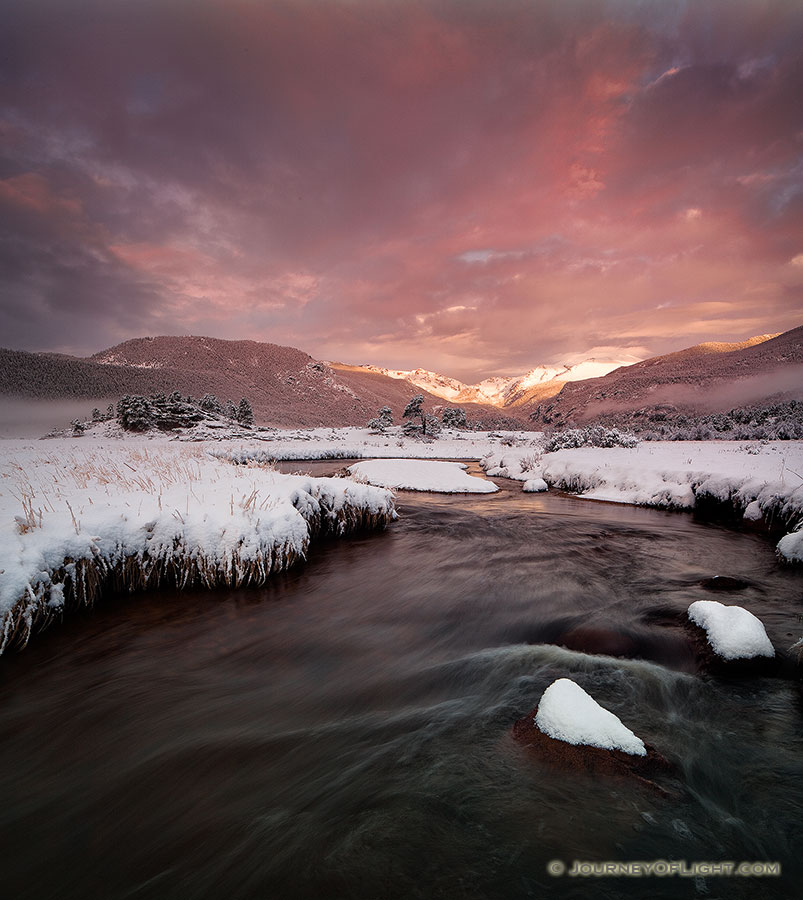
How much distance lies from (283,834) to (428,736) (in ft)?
4.72

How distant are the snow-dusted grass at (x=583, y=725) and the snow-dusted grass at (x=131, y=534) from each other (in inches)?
224

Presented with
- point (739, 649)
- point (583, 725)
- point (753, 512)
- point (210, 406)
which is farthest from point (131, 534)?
point (210, 406)

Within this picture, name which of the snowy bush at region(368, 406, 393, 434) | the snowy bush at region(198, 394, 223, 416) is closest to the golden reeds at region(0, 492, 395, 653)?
the snowy bush at region(368, 406, 393, 434)

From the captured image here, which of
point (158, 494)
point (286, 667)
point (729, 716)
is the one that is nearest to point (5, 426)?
point (158, 494)

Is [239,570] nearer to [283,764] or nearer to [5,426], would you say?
[283,764]

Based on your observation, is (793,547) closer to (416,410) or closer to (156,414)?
(416,410)

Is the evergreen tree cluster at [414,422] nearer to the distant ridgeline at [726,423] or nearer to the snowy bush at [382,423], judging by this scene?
the snowy bush at [382,423]

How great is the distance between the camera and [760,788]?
309 cm

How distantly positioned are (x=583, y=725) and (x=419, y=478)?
737 inches

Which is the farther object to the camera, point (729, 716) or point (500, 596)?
point (500, 596)

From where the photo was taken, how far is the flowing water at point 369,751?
2.54 meters

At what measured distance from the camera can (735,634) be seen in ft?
16.1

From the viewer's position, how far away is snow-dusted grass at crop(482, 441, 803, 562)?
38.0 feet

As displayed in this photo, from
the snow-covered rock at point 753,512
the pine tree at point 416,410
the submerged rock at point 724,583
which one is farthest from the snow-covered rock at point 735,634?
the pine tree at point 416,410
